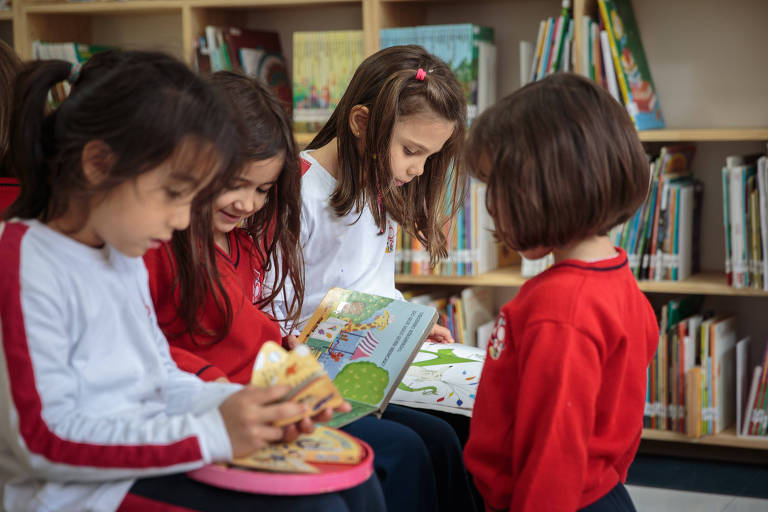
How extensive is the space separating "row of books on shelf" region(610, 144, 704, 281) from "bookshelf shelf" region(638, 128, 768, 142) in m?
0.05

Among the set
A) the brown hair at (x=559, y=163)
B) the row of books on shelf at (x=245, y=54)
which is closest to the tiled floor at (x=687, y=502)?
the brown hair at (x=559, y=163)

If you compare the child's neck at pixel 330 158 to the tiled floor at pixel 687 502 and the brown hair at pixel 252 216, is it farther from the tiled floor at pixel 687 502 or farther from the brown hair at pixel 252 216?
the tiled floor at pixel 687 502

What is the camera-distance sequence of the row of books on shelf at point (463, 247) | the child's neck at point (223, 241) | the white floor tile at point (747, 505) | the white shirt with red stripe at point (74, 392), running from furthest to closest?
the row of books on shelf at point (463, 247), the white floor tile at point (747, 505), the child's neck at point (223, 241), the white shirt with red stripe at point (74, 392)

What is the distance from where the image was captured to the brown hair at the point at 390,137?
1561 mm

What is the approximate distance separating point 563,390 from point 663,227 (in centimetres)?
141

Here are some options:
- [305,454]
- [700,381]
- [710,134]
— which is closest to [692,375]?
[700,381]

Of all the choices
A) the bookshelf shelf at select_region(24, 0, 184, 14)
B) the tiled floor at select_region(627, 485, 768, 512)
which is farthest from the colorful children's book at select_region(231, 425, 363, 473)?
the bookshelf shelf at select_region(24, 0, 184, 14)

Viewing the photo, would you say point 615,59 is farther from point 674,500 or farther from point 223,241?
point 223,241

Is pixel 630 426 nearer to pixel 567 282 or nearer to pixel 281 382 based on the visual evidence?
pixel 567 282

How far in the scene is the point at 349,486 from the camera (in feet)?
2.97

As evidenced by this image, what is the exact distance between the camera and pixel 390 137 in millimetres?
1562

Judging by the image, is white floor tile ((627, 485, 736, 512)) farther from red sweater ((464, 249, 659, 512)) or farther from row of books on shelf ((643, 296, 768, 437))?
red sweater ((464, 249, 659, 512))

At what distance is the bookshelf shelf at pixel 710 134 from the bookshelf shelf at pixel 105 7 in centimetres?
142

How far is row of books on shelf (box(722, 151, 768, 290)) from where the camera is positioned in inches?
82.7
